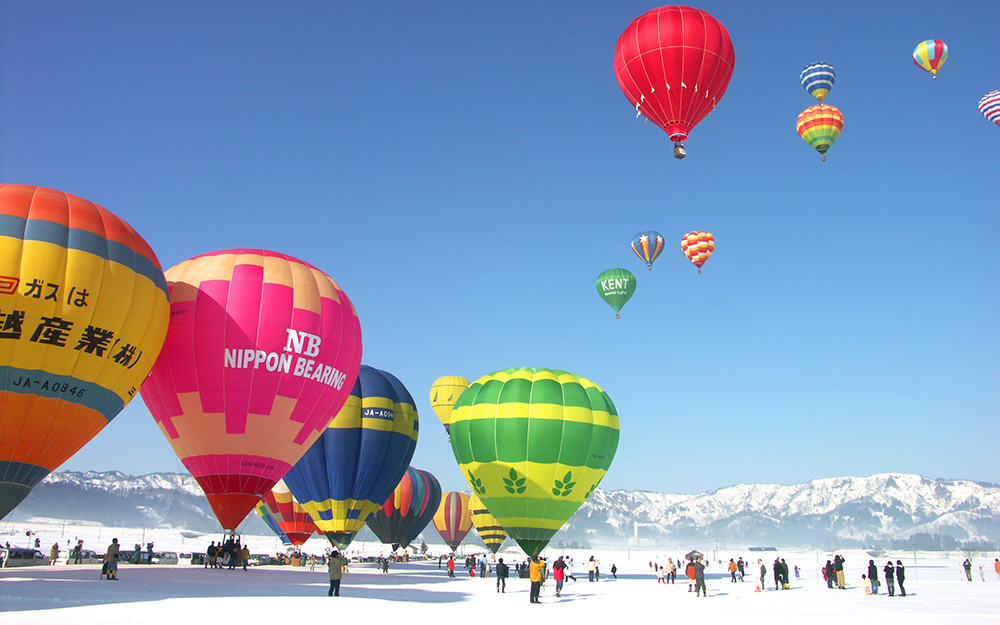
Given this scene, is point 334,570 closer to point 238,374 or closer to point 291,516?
point 238,374

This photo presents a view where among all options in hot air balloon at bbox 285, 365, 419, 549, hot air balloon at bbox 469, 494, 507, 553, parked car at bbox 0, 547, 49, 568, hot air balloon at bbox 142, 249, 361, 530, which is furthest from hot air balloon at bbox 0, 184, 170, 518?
hot air balloon at bbox 469, 494, 507, 553

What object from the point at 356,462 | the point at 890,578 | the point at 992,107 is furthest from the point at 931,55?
the point at 356,462

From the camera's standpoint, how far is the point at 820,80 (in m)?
36.9

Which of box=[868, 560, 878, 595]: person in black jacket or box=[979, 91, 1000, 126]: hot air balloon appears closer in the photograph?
box=[868, 560, 878, 595]: person in black jacket

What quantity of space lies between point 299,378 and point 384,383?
35.0 ft

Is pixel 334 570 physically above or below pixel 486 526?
below

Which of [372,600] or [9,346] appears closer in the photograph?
[372,600]

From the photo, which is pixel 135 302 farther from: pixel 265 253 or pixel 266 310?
pixel 265 253

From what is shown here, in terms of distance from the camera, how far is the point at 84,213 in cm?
1794

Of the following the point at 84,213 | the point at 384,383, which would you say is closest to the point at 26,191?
the point at 84,213

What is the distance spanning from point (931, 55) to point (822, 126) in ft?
25.0

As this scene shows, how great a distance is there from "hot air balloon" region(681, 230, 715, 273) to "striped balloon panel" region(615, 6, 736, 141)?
17173 millimetres

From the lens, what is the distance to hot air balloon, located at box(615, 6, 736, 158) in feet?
79.2

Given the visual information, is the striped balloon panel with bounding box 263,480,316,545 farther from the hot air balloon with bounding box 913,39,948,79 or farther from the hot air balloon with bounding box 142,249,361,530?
the hot air balloon with bounding box 913,39,948,79
